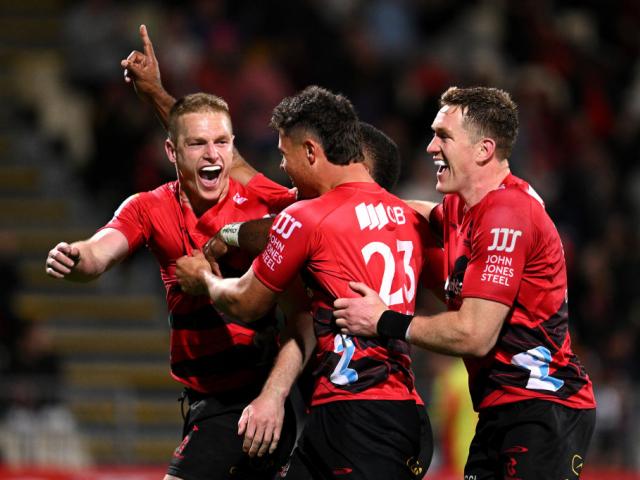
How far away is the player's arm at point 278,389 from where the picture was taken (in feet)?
16.4

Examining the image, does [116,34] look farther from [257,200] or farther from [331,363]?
[331,363]

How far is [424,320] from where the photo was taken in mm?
4840

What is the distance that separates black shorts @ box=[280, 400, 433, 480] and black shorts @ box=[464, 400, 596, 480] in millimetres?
341

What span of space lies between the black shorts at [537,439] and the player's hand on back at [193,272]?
133 cm

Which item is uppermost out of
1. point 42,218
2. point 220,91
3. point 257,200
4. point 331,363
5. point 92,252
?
point 220,91

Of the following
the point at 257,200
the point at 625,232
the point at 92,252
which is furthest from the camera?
the point at 625,232

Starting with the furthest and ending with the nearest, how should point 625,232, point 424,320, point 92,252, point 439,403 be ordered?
point 625,232 < point 439,403 < point 92,252 < point 424,320

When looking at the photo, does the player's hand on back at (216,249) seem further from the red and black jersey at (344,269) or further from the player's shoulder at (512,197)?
the player's shoulder at (512,197)

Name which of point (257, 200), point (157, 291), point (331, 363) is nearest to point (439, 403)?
point (157, 291)

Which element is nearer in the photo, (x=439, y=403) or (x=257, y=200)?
(x=257, y=200)

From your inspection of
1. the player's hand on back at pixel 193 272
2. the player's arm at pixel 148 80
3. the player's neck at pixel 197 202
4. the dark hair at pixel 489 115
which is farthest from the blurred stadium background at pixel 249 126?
the dark hair at pixel 489 115

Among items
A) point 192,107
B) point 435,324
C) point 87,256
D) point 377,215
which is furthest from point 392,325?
point 192,107

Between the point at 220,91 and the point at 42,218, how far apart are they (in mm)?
2515

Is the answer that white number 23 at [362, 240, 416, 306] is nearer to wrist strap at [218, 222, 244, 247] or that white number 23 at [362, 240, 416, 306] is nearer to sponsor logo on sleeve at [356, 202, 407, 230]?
sponsor logo on sleeve at [356, 202, 407, 230]
